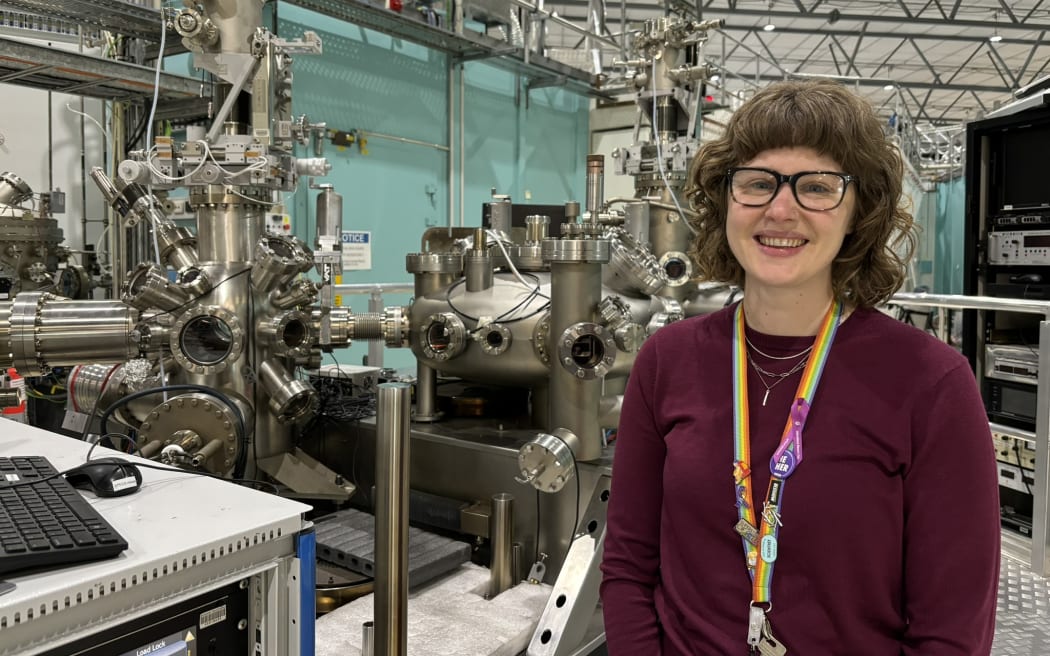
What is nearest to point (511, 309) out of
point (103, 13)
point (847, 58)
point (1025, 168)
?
point (1025, 168)

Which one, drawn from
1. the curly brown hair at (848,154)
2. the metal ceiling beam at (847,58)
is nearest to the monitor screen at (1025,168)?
the curly brown hair at (848,154)

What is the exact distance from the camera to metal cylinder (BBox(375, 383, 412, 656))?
4.12 feet

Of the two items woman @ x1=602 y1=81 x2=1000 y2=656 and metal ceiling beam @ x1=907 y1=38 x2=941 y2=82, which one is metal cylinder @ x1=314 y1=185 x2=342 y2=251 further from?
metal ceiling beam @ x1=907 y1=38 x2=941 y2=82

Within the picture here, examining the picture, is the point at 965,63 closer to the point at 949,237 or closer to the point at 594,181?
the point at 949,237

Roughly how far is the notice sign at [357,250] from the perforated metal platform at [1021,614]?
367 centimetres

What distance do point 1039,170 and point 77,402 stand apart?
3.22 meters

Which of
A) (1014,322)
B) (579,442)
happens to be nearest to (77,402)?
(579,442)

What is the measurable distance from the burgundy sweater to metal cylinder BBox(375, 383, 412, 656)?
1.46 feet

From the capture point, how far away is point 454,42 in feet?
17.0

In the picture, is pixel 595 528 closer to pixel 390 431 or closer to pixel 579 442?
pixel 579 442

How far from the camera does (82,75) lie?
335 centimetres

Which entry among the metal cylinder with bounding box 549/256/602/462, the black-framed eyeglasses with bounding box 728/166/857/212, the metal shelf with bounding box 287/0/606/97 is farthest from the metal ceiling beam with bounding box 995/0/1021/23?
the black-framed eyeglasses with bounding box 728/166/857/212

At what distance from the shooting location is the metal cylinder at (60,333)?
1.72m

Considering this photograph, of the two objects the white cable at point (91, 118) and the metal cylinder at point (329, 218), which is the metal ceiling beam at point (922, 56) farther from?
the metal cylinder at point (329, 218)
